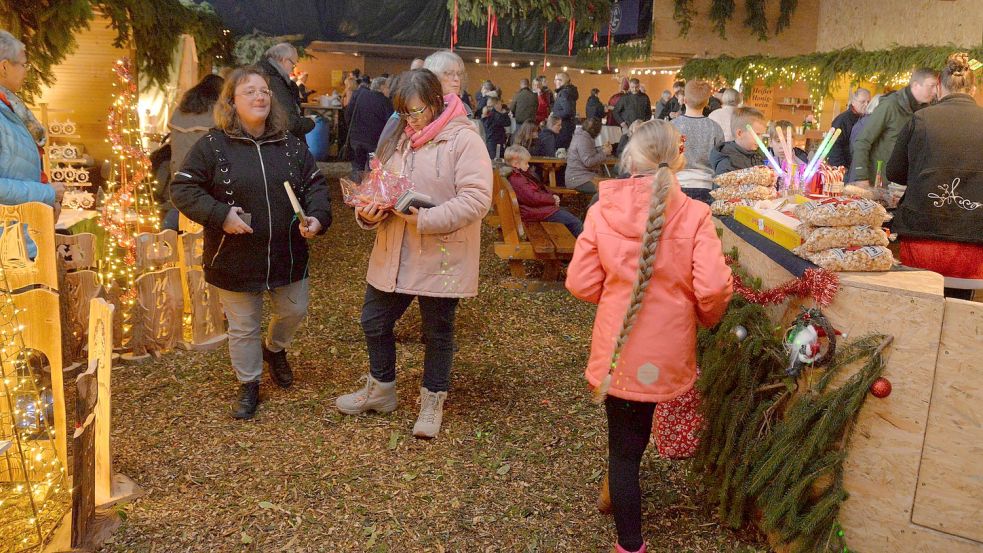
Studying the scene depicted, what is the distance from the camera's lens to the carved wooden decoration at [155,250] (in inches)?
180

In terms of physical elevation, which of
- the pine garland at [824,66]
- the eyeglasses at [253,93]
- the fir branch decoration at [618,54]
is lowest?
the eyeglasses at [253,93]

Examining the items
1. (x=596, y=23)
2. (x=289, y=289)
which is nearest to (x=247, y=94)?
(x=289, y=289)

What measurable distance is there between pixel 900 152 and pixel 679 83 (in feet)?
33.3

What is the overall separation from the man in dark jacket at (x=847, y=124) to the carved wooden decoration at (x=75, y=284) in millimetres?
6769

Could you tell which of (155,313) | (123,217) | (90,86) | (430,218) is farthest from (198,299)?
(90,86)

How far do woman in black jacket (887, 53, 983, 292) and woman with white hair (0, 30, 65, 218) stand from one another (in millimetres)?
4427

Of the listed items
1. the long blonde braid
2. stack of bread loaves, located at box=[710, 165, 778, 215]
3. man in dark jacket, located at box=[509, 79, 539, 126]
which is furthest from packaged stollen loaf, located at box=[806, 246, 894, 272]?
man in dark jacket, located at box=[509, 79, 539, 126]

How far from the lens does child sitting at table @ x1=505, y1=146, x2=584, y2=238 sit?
23.6ft

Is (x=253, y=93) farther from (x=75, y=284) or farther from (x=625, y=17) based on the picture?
(x=625, y=17)

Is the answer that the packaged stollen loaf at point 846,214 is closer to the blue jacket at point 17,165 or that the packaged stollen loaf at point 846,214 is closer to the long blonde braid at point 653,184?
the long blonde braid at point 653,184

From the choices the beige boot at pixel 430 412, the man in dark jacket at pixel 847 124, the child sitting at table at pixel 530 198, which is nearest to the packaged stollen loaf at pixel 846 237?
the beige boot at pixel 430 412

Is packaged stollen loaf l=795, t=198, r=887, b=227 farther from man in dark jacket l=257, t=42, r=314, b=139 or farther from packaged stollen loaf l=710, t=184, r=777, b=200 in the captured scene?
man in dark jacket l=257, t=42, r=314, b=139

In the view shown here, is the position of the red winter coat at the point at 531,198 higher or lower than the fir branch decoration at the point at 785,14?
lower

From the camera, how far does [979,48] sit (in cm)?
952
